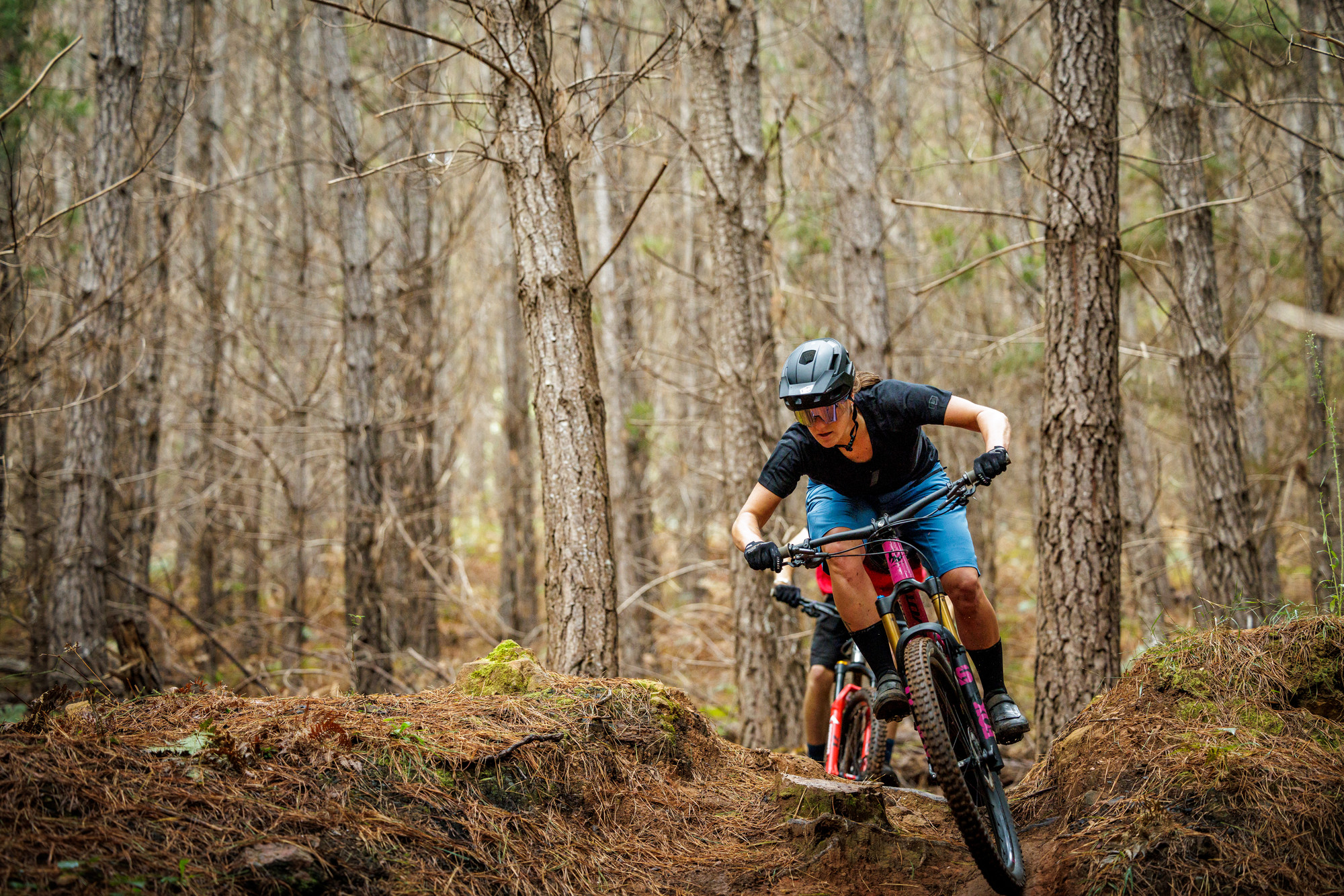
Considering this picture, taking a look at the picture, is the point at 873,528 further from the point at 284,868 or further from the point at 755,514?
the point at 284,868

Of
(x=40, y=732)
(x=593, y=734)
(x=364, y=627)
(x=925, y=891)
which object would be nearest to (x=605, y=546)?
Result: (x=593, y=734)

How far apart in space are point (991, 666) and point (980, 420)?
126 cm

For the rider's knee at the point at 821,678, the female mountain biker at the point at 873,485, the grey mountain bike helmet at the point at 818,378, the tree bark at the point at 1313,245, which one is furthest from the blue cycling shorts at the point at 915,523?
the tree bark at the point at 1313,245

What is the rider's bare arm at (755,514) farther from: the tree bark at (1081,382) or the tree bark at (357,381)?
the tree bark at (357,381)

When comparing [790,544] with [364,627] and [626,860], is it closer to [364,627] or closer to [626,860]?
[626,860]

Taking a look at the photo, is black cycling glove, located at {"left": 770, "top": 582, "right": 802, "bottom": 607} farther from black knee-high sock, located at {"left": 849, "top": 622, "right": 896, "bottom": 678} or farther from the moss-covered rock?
the moss-covered rock

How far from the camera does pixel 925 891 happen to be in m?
3.68

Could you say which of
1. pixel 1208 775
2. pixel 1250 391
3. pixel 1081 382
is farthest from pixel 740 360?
pixel 1250 391

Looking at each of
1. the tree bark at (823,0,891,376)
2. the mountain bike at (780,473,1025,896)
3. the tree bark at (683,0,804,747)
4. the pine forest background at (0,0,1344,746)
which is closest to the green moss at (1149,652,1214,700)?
the pine forest background at (0,0,1344,746)

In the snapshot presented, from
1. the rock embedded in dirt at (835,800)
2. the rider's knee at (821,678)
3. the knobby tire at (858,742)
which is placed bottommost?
the knobby tire at (858,742)

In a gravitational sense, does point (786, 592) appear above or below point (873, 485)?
below

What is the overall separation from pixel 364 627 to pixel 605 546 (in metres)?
4.98

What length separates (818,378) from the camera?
4047mm

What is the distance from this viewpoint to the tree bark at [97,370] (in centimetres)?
798
